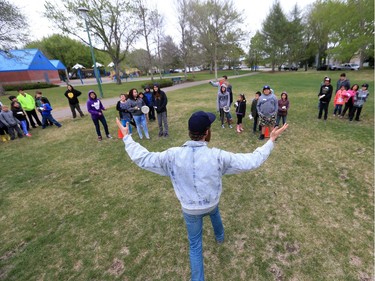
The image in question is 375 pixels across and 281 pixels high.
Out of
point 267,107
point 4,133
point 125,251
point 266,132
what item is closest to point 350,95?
point 266,132

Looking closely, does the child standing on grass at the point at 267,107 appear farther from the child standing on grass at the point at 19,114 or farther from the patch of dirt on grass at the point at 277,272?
the child standing on grass at the point at 19,114

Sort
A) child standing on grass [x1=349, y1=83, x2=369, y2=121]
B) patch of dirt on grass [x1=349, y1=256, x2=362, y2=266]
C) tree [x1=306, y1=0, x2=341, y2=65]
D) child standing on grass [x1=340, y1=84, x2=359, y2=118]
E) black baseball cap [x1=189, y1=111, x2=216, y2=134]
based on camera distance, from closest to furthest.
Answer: black baseball cap [x1=189, y1=111, x2=216, y2=134]
patch of dirt on grass [x1=349, y1=256, x2=362, y2=266]
child standing on grass [x1=349, y1=83, x2=369, y2=121]
child standing on grass [x1=340, y1=84, x2=359, y2=118]
tree [x1=306, y1=0, x2=341, y2=65]

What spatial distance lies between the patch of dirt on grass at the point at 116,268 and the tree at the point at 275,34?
49.3 metres

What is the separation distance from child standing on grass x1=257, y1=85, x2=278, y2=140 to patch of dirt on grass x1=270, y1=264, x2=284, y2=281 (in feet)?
14.4

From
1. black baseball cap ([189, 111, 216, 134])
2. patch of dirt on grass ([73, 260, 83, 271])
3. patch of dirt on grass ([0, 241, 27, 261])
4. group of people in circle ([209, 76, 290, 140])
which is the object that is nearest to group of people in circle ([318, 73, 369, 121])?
group of people in circle ([209, 76, 290, 140])

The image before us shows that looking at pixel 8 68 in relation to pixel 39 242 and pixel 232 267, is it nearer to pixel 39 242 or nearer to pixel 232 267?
pixel 39 242

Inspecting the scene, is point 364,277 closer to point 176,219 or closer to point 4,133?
point 176,219

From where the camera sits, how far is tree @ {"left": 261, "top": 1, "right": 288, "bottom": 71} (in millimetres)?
40969

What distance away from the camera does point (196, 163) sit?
1843 mm

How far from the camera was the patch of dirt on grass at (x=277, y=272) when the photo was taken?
8.23 feet

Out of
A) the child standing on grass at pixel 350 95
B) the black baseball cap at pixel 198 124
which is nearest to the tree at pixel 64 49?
the child standing on grass at pixel 350 95

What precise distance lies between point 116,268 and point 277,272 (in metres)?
2.17

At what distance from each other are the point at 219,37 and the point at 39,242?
1082 inches

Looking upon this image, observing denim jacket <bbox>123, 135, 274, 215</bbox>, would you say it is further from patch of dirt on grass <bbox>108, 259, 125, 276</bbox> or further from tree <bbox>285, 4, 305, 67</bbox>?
tree <bbox>285, 4, 305, 67</bbox>
